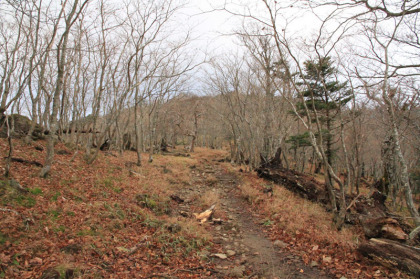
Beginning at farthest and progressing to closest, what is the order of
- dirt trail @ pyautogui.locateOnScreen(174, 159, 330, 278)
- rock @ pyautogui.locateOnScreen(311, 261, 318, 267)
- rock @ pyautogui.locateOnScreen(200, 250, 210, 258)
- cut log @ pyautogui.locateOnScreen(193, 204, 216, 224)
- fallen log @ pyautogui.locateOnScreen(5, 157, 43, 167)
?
1. fallen log @ pyautogui.locateOnScreen(5, 157, 43, 167)
2. cut log @ pyautogui.locateOnScreen(193, 204, 216, 224)
3. rock @ pyautogui.locateOnScreen(200, 250, 210, 258)
4. rock @ pyautogui.locateOnScreen(311, 261, 318, 267)
5. dirt trail @ pyautogui.locateOnScreen(174, 159, 330, 278)

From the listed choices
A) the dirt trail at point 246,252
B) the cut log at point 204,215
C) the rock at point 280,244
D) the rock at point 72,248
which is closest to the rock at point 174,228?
the dirt trail at point 246,252

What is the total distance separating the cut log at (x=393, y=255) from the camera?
4102mm

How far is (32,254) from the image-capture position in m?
3.92

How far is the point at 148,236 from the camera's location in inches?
220

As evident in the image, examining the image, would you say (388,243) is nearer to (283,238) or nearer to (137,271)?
(283,238)

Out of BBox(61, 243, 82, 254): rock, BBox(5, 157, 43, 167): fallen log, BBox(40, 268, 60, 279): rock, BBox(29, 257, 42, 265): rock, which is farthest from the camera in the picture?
BBox(5, 157, 43, 167): fallen log

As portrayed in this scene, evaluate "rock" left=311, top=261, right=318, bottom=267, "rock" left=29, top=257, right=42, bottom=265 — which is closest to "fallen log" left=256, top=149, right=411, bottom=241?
"rock" left=311, top=261, right=318, bottom=267

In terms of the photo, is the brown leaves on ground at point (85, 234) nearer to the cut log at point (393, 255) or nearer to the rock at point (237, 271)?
the rock at point (237, 271)

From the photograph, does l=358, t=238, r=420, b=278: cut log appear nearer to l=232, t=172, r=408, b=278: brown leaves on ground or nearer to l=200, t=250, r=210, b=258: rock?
l=232, t=172, r=408, b=278: brown leaves on ground

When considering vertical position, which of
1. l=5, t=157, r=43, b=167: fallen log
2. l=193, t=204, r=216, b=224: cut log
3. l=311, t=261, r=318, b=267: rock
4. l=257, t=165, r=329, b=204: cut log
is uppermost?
l=5, t=157, r=43, b=167: fallen log

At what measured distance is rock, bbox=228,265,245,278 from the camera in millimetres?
4302

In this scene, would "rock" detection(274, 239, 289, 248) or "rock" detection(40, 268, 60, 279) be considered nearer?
"rock" detection(40, 268, 60, 279)

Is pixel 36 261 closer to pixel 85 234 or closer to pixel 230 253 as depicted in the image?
pixel 85 234

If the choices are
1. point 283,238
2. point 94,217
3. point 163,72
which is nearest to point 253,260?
point 283,238
